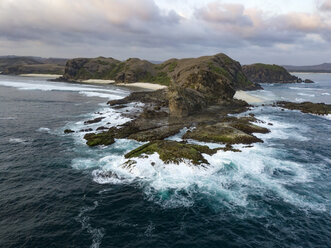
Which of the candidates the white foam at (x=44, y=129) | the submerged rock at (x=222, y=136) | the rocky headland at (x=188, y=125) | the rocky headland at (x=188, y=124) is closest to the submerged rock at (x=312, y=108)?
the rocky headland at (x=188, y=125)

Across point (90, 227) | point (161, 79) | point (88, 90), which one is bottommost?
point (90, 227)

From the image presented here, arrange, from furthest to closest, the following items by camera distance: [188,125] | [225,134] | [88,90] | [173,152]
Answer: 1. [88,90]
2. [188,125]
3. [225,134]
4. [173,152]

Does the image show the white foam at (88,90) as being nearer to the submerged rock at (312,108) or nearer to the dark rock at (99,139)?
the dark rock at (99,139)

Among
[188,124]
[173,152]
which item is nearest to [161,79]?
[188,124]

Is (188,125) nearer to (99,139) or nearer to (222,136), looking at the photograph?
(222,136)

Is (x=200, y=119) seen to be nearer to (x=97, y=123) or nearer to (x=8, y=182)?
(x=97, y=123)

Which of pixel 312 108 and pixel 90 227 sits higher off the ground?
pixel 312 108

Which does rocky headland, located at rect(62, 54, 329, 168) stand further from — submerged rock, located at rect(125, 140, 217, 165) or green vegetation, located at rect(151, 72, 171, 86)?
green vegetation, located at rect(151, 72, 171, 86)
